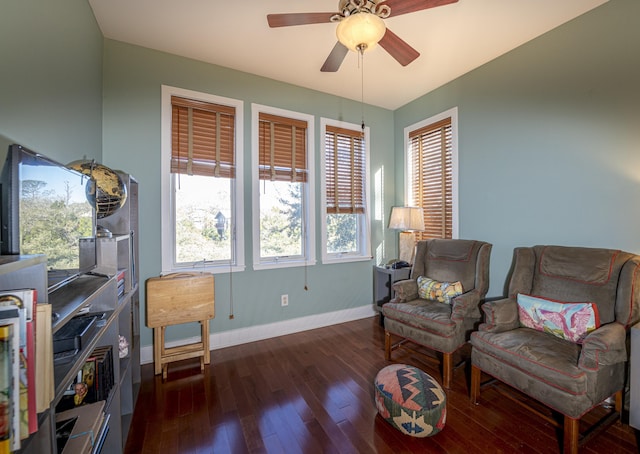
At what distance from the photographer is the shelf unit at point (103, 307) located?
0.74 m

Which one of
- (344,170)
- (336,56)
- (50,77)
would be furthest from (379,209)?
(50,77)

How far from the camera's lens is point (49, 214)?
1.00 m

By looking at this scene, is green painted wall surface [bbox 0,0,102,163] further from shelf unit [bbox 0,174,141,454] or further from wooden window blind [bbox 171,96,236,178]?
wooden window blind [bbox 171,96,236,178]

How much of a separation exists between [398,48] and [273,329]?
2.75 meters

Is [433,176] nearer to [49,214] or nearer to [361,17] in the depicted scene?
[361,17]

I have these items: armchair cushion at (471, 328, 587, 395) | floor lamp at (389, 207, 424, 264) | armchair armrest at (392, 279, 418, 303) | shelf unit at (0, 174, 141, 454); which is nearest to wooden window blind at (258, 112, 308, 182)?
floor lamp at (389, 207, 424, 264)

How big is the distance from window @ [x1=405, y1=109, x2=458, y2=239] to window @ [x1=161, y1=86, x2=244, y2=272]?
7.08ft

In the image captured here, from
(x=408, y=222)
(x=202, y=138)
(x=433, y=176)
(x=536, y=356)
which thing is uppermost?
(x=202, y=138)

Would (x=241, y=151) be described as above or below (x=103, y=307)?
above

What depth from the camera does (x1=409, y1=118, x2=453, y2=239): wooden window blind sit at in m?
3.10

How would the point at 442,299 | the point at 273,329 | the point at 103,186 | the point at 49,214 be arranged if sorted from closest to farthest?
1. the point at 49,214
2. the point at 103,186
3. the point at 442,299
4. the point at 273,329

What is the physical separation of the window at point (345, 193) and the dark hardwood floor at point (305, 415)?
133cm

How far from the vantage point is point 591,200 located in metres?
2.03

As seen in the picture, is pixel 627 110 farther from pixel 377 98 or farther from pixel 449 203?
pixel 377 98
